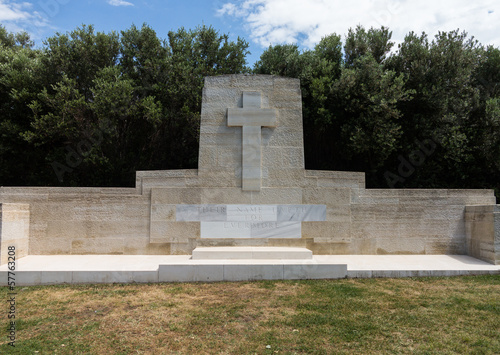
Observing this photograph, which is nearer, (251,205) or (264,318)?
(264,318)

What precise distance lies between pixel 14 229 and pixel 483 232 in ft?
40.4

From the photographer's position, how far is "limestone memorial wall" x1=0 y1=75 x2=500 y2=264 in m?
9.29

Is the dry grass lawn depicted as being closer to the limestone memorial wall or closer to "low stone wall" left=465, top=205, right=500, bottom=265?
"low stone wall" left=465, top=205, right=500, bottom=265

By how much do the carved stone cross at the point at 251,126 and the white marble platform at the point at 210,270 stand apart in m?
2.40

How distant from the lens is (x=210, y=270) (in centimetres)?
746

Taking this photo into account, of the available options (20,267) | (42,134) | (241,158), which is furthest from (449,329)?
(42,134)

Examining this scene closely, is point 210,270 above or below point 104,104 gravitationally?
below

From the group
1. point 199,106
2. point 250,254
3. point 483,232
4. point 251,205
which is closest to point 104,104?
point 199,106

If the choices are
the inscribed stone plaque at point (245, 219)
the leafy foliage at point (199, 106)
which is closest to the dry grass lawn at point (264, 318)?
the inscribed stone plaque at point (245, 219)

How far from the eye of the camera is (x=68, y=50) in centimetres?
1611

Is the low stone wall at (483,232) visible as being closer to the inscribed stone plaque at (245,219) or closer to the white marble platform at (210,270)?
the white marble platform at (210,270)

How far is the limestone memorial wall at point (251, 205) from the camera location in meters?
9.29

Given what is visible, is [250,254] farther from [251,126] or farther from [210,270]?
[251,126]

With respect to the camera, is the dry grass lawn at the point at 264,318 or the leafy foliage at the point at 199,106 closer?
the dry grass lawn at the point at 264,318
